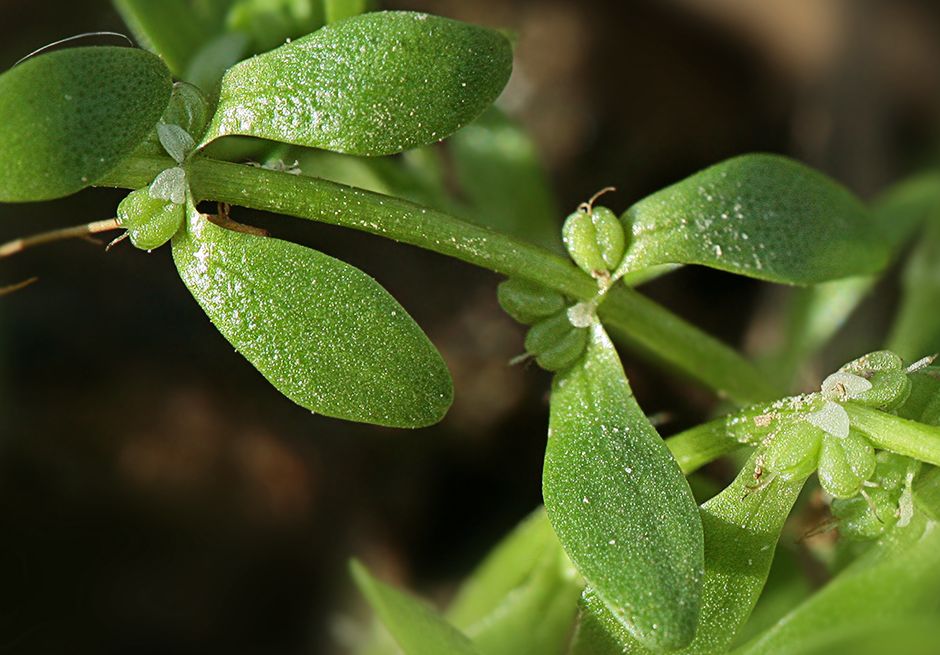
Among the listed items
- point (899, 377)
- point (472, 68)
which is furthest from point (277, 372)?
point (899, 377)

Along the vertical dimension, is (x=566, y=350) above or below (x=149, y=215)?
below

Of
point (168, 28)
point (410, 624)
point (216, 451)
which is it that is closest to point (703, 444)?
point (410, 624)

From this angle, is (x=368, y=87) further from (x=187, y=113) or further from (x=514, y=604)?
(x=514, y=604)

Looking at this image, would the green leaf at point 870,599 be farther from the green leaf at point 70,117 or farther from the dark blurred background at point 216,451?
the dark blurred background at point 216,451

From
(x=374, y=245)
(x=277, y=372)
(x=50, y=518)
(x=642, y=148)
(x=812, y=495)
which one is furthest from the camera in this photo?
(x=642, y=148)

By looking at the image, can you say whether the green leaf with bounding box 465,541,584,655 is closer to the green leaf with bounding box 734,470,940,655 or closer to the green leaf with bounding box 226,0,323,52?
the green leaf with bounding box 734,470,940,655

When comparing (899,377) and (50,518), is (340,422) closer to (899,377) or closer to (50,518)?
(50,518)

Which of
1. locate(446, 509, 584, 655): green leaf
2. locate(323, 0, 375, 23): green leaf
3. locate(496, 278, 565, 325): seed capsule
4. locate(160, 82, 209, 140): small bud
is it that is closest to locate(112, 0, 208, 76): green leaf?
locate(323, 0, 375, 23): green leaf
